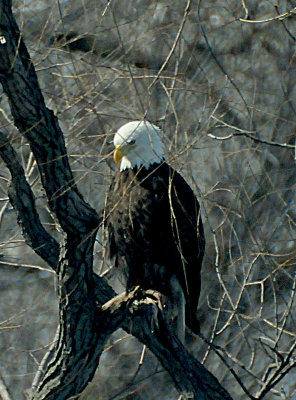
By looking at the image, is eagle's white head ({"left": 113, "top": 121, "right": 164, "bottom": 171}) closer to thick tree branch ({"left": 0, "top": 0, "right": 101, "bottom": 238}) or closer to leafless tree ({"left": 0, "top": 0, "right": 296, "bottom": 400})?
leafless tree ({"left": 0, "top": 0, "right": 296, "bottom": 400})

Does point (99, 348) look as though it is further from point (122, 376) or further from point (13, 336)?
point (13, 336)

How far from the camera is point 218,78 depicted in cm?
509

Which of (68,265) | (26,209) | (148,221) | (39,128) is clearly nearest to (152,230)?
(148,221)

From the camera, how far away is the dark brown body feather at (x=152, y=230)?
351cm

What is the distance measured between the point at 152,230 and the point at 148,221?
59mm

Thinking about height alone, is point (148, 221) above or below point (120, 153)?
below

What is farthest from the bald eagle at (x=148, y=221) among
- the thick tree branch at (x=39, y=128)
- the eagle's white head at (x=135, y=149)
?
the thick tree branch at (x=39, y=128)

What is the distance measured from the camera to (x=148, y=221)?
11.8 ft

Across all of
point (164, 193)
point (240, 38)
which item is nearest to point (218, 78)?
point (240, 38)

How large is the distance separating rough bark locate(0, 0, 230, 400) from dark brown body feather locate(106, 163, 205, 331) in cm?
37

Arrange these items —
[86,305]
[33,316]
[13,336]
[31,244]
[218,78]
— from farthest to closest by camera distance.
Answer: [13,336]
[33,316]
[218,78]
[31,244]
[86,305]

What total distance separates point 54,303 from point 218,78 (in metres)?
1.92

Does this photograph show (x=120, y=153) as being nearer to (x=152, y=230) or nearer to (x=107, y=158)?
(x=107, y=158)

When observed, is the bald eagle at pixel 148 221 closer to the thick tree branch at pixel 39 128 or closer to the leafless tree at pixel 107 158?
the leafless tree at pixel 107 158
